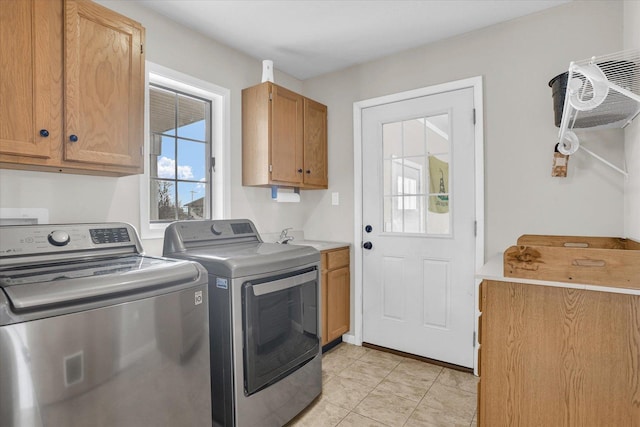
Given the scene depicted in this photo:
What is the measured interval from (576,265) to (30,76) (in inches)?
91.4

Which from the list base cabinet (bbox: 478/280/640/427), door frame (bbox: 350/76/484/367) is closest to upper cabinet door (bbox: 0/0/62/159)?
base cabinet (bbox: 478/280/640/427)

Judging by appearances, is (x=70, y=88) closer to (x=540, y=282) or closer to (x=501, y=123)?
(x=540, y=282)

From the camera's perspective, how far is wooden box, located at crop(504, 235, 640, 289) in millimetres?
1231

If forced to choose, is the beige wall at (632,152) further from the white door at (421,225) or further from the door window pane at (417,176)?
the door window pane at (417,176)

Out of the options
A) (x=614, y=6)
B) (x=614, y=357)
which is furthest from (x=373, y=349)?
(x=614, y=6)

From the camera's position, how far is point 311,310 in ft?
6.93

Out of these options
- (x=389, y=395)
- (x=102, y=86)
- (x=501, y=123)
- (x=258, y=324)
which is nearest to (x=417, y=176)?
(x=501, y=123)

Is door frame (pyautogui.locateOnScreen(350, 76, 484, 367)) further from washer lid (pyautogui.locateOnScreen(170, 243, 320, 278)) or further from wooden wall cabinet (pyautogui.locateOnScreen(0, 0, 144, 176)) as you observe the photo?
wooden wall cabinet (pyautogui.locateOnScreen(0, 0, 144, 176))

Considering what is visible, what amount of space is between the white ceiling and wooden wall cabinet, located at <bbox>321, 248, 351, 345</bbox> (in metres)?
1.66

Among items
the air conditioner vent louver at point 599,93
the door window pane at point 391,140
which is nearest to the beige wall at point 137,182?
the door window pane at point 391,140

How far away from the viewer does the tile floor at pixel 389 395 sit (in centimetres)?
196

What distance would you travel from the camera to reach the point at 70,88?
1530mm

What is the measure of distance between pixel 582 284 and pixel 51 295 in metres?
1.83

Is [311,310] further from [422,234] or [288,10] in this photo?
[288,10]
